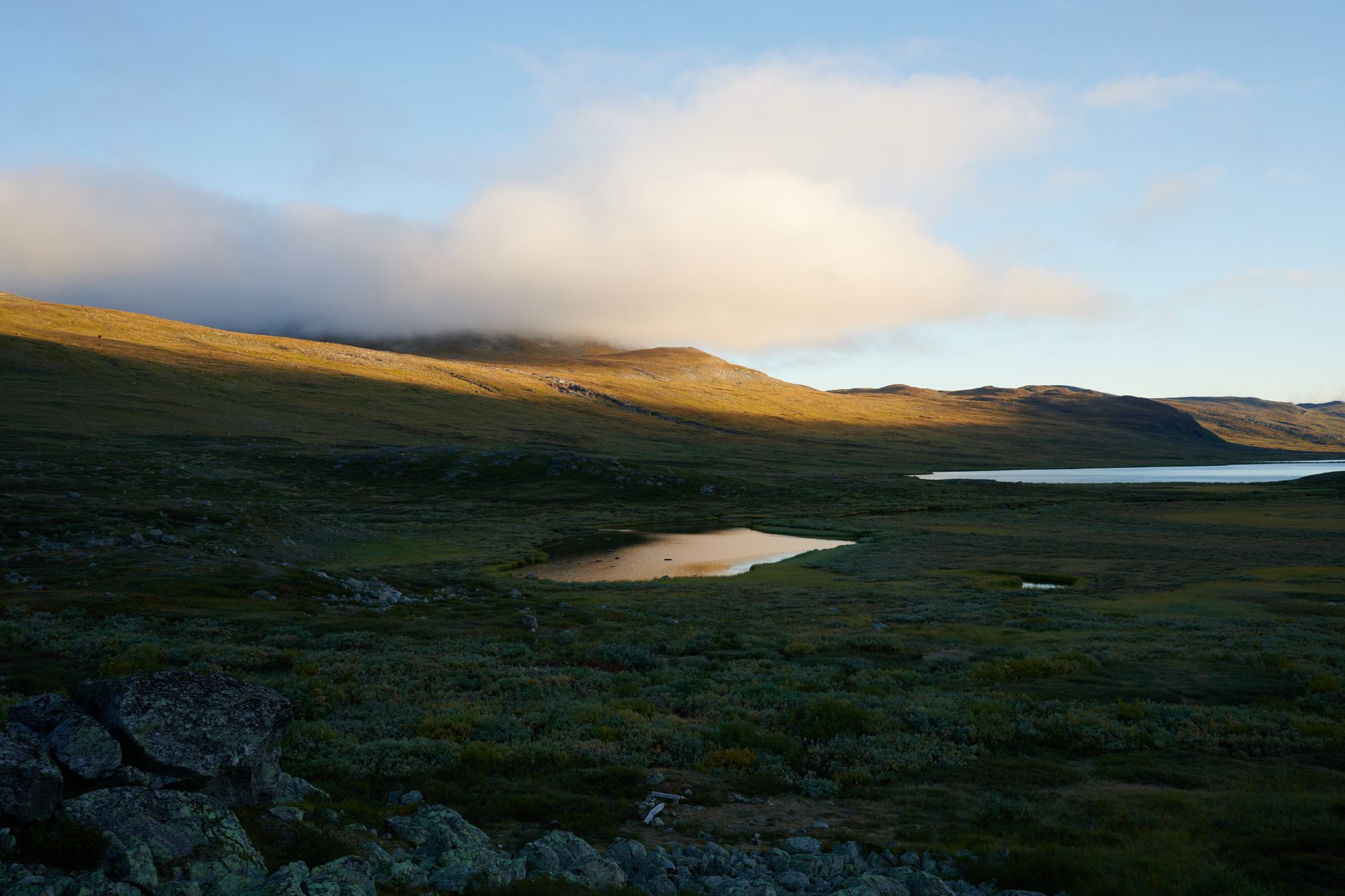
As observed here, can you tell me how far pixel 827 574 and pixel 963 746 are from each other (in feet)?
136

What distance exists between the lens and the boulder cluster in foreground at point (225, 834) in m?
8.89

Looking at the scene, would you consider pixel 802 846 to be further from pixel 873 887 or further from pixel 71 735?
pixel 71 735

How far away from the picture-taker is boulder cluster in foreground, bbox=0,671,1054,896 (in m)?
8.89

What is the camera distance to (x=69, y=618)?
92.1ft

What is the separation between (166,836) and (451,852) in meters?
3.72

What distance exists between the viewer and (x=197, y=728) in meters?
11.4

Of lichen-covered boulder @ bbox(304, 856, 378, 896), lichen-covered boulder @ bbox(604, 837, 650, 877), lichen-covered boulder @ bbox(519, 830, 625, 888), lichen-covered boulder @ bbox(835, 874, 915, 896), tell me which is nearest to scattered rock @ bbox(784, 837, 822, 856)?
lichen-covered boulder @ bbox(835, 874, 915, 896)

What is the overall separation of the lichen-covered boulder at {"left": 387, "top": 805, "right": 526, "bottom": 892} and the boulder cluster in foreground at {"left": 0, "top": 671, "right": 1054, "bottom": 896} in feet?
0.08

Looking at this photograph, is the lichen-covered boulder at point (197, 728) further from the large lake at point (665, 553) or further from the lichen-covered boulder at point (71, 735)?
the large lake at point (665, 553)

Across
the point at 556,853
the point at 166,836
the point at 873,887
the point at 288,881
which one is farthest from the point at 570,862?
the point at 166,836

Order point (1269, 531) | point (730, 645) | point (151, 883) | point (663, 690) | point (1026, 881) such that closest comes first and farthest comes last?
1. point (151, 883)
2. point (1026, 881)
3. point (663, 690)
4. point (730, 645)
5. point (1269, 531)

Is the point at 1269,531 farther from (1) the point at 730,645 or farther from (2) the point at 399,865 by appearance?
(2) the point at 399,865

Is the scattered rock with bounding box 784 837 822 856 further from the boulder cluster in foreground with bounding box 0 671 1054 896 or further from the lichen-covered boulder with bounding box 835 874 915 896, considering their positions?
the lichen-covered boulder with bounding box 835 874 915 896

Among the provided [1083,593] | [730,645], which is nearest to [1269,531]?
[1083,593]
